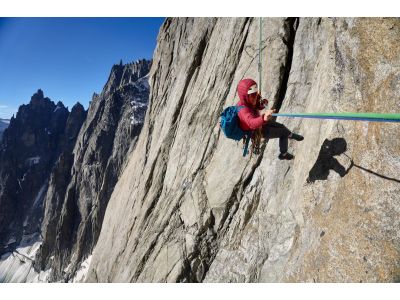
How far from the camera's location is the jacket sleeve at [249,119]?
18.2 ft

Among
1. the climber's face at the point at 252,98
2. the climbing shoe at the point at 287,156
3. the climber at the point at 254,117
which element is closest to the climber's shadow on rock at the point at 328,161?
the climber at the point at 254,117

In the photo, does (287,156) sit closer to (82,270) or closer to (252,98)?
(252,98)

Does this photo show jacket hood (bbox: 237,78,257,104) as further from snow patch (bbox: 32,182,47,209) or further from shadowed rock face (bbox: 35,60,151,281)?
snow patch (bbox: 32,182,47,209)

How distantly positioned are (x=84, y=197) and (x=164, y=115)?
246ft

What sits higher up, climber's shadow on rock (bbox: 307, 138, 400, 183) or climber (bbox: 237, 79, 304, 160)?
climber (bbox: 237, 79, 304, 160)

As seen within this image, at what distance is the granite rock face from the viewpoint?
196 inches

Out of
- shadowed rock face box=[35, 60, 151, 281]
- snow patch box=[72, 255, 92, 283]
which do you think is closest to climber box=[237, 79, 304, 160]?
snow patch box=[72, 255, 92, 283]

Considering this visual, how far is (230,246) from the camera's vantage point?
9.00m

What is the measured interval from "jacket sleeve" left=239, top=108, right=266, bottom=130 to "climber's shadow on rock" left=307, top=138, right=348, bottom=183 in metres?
1.56

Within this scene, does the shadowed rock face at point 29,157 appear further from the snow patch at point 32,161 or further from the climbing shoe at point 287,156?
the climbing shoe at point 287,156

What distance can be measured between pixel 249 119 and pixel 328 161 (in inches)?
71.6

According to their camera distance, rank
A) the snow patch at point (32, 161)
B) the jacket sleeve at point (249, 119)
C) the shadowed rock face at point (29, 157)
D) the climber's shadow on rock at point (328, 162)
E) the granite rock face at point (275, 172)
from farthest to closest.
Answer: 1. the snow patch at point (32, 161)
2. the shadowed rock face at point (29, 157)
3. the climber's shadow on rock at point (328, 162)
4. the jacket sleeve at point (249, 119)
5. the granite rock face at point (275, 172)
